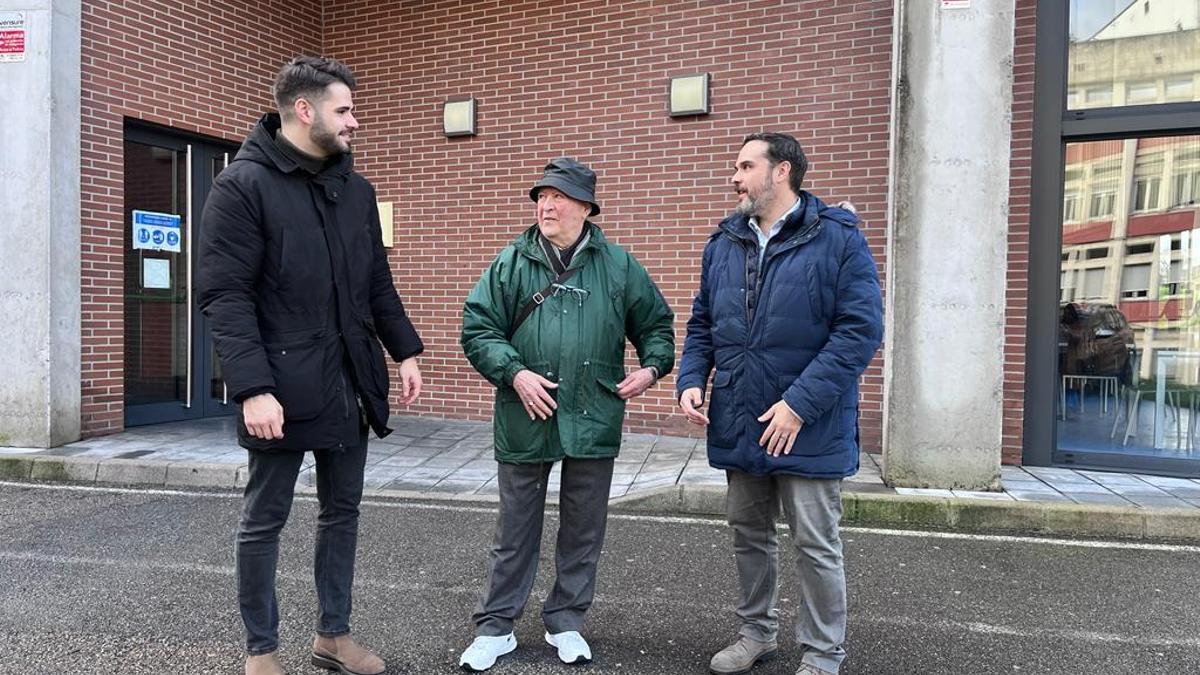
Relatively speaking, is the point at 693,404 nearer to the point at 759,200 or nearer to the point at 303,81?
the point at 759,200

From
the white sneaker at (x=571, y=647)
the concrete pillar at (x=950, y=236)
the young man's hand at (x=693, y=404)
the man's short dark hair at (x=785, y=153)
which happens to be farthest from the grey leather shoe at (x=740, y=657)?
the concrete pillar at (x=950, y=236)

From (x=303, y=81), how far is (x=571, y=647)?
7.36 feet

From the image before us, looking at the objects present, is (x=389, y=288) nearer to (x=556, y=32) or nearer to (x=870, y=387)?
(x=870, y=387)

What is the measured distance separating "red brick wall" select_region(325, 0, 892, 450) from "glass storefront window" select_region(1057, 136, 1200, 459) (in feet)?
4.93

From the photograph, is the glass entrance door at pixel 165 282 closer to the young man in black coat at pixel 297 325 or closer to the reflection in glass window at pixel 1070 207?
the young man in black coat at pixel 297 325

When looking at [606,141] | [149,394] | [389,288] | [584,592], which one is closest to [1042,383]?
[606,141]

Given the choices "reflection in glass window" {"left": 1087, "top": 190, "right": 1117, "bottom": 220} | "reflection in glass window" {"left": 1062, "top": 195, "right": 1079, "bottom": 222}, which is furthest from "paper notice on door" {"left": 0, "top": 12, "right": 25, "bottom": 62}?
"reflection in glass window" {"left": 1087, "top": 190, "right": 1117, "bottom": 220}

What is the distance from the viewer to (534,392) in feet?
9.78

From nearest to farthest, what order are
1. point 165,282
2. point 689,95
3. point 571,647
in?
point 571,647 → point 689,95 → point 165,282

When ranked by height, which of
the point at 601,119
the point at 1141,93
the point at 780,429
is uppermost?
the point at 601,119

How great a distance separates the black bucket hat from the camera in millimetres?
3070

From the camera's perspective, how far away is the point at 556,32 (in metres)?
8.15

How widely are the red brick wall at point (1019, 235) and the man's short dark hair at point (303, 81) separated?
17.9 ft

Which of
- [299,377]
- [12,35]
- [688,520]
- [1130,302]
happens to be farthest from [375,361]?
[1130,302]
